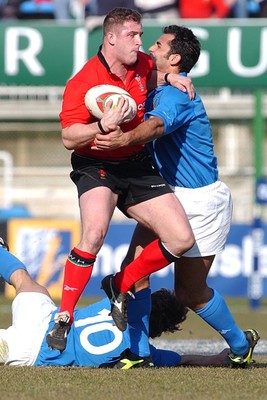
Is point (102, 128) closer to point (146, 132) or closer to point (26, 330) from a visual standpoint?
point (146, 132)

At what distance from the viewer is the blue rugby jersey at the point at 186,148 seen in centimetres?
691

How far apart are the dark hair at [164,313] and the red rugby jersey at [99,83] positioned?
1.06m

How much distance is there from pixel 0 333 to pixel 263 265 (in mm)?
8950

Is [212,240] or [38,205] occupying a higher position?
[212,240]

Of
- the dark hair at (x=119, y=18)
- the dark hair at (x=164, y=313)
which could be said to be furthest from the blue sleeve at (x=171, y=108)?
the dark hair at (x=164, y=313)

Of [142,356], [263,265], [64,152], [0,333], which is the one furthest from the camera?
[64,152]

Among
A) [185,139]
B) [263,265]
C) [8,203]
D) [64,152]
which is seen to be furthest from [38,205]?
[185,139]

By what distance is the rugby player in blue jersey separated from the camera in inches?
272

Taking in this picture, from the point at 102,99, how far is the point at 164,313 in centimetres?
166

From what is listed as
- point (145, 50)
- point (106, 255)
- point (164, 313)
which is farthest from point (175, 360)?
point (106, 255)

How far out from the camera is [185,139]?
6949 mm

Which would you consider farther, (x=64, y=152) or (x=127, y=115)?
(x=64, y=152)

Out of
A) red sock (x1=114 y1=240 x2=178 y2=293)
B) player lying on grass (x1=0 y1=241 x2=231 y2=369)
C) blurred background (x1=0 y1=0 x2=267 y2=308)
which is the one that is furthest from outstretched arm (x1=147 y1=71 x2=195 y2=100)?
blurred background (x1=0 y1=0 x2=267 y2=308)

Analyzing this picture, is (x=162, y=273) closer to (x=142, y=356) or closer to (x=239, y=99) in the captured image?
(x=239, y=99)
